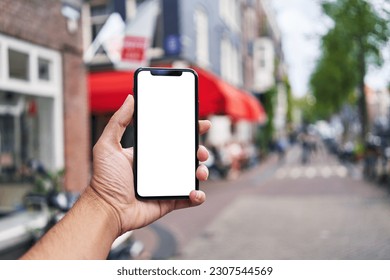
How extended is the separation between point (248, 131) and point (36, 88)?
13.1 m

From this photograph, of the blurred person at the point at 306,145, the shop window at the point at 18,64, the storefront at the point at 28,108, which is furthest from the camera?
the blurred person at the point at 306,145

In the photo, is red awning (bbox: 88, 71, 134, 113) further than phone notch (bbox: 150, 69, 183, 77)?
Yes

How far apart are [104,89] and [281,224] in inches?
126

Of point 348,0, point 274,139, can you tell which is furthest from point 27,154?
point 274,139

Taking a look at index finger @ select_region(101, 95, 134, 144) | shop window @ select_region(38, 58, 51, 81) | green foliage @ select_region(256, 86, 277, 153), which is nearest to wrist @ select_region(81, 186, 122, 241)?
index finger @ select_region(101, 95, 134, 144)

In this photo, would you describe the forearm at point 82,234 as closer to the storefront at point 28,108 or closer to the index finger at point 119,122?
the index finger at point 119,122

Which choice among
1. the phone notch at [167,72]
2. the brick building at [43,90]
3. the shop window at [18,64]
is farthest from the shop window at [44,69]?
the phone notch at [167,72]

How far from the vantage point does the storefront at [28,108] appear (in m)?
3.63

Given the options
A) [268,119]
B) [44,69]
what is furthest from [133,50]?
[268,119]

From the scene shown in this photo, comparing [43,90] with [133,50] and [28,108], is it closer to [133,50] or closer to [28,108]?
Result: [28,108]

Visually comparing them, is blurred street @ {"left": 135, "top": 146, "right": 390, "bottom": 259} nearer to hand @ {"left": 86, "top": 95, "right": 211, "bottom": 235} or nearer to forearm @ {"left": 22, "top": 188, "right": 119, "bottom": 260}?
hand @ {"left": 86, "top": 95, "right": 211, "bottom": 235}

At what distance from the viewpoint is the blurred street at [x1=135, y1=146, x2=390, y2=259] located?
2.94 metres

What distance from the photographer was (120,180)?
1417 mm
